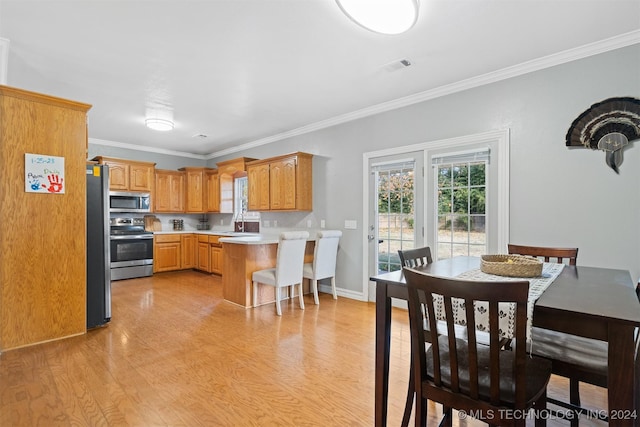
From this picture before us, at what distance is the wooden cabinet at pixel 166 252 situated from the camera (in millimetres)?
6328

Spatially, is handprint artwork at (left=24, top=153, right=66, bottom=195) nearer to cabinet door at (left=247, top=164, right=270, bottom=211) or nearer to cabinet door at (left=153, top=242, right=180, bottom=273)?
cabinet door at (left=247, top=164, right=270, bottom=211)

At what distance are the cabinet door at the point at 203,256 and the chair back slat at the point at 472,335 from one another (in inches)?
226

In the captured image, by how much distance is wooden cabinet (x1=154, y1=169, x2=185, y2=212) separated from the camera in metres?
6.68

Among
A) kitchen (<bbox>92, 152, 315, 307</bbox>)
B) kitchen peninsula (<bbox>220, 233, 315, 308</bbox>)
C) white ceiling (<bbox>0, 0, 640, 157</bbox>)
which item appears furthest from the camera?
kitchen (<bbox>92, 152, 315, 307</bbox>)

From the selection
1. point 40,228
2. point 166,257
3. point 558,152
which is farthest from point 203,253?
point 558,152

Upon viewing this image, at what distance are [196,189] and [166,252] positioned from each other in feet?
4.91

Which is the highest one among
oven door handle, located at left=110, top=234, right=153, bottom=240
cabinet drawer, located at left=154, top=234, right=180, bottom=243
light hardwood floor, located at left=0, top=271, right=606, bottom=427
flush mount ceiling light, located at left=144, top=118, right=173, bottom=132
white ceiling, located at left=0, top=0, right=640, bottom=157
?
white ceiling, located at left=0, top=0, right=640, bottom=157

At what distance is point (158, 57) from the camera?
2900mm

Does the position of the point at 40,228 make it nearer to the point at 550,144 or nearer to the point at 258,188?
the point at 258,188

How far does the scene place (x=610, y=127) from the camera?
260cm

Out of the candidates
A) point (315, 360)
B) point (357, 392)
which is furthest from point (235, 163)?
point (357, 392)

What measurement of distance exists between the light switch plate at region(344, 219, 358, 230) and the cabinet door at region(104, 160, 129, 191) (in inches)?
173

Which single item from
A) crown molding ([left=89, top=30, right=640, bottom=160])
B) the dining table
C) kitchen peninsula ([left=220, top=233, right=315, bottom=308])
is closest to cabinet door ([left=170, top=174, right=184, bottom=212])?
crown molding ([left=89, top=30, right=640, bottom=160])

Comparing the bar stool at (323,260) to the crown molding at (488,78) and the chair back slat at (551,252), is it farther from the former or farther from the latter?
the chair back slat at (551,252)
